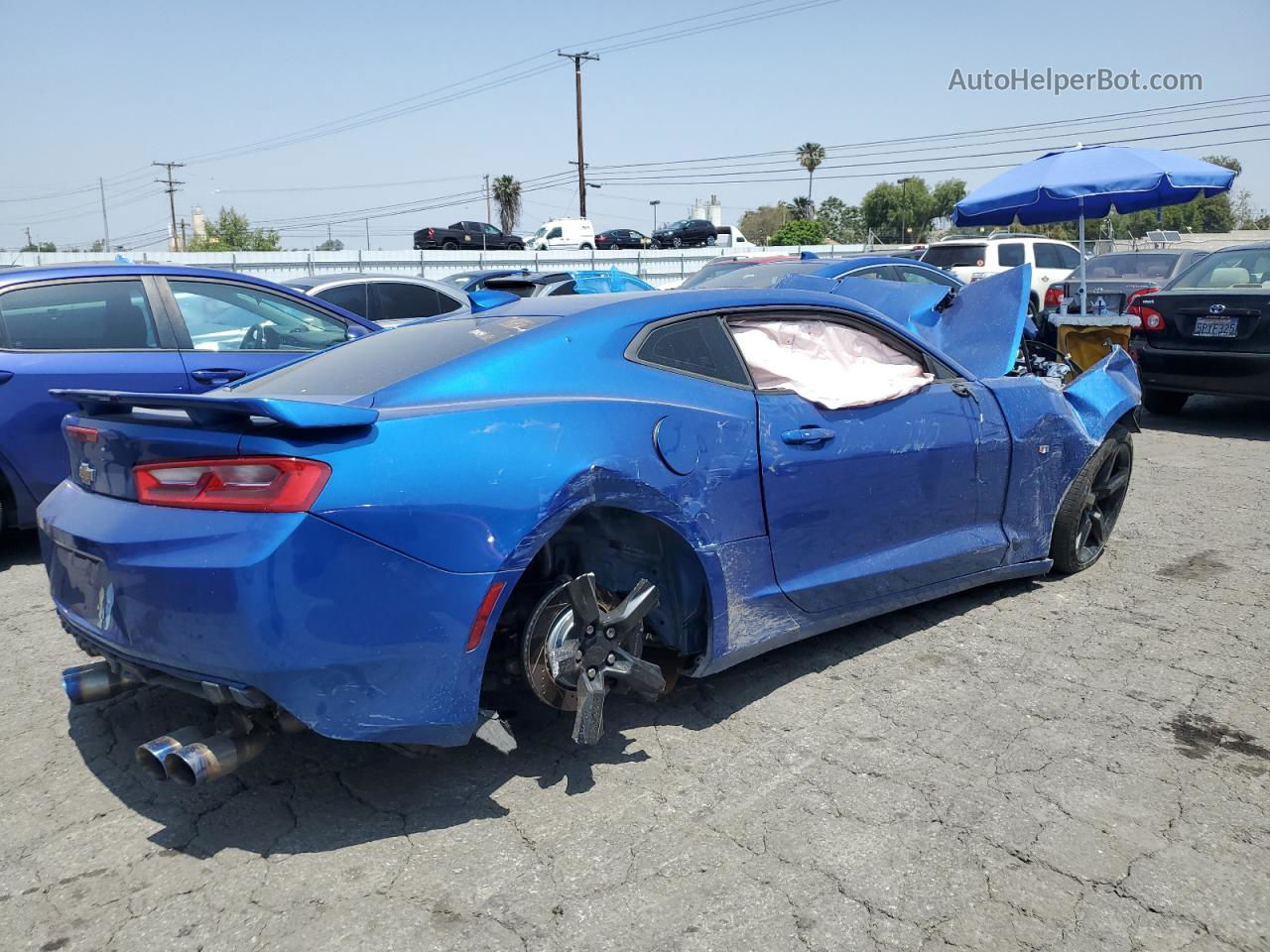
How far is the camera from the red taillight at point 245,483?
2.44 metres

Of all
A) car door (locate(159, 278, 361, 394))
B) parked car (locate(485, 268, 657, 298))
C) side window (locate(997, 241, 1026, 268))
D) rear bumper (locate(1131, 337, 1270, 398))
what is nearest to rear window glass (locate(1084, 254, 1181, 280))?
rear bumper (locate(1131, 337, 1270, 398))

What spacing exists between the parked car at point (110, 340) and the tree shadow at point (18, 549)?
1.10 ft

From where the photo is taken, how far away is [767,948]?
7.47 feet

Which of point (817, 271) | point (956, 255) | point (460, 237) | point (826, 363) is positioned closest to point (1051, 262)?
point (956, 255)

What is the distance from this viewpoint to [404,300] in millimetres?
9680

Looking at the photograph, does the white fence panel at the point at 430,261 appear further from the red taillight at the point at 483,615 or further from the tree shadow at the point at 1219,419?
the red taillight at the point at 483,615

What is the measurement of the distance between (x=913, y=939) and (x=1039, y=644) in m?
2.07

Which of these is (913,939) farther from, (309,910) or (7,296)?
(7,296)

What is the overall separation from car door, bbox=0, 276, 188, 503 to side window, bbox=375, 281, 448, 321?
4.17m

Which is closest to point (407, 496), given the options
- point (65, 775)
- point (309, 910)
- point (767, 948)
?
point (309, 910)

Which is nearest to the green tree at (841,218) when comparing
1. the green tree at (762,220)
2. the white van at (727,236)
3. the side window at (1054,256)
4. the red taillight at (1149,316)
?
the green tree at (762,220)

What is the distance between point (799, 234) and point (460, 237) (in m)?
24.5

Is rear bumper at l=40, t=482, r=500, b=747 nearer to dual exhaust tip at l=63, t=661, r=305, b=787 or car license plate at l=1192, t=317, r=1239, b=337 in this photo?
dual exhaust tip at l=63, t=661, r=305, b=787

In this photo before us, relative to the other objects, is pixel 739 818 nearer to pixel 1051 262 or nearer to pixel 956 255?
pixel 956 255
